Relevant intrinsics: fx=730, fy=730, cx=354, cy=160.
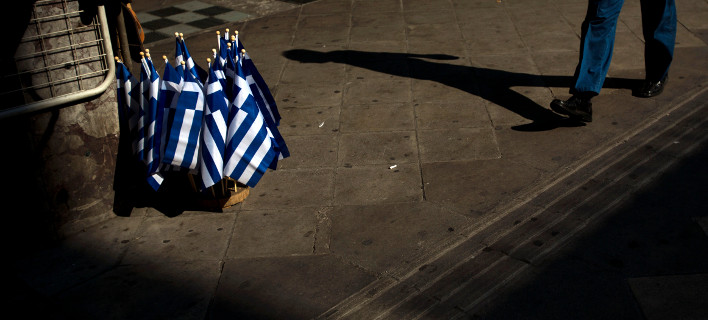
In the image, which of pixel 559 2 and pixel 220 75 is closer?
pixel 220 75

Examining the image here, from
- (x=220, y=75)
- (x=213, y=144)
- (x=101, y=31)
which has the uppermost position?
(x=101, y=31)

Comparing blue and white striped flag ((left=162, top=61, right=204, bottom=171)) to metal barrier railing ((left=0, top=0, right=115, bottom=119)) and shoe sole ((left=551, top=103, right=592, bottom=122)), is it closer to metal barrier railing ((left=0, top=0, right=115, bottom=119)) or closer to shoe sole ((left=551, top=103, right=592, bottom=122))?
metal barrier railing ((left=0, top=0, right=115, bottom=119))

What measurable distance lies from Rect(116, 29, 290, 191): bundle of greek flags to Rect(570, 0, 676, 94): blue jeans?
107 inches

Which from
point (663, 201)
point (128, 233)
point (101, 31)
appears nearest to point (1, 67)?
point (101, 31)

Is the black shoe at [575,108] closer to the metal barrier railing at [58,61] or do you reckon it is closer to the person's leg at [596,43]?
the person's leg at [596,43]

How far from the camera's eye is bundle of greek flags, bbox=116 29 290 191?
4684mm

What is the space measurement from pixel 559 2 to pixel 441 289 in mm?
6350

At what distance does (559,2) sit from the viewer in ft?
30.8

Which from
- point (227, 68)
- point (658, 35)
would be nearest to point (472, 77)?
point (658, 35)

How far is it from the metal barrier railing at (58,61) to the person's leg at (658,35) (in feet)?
14.5

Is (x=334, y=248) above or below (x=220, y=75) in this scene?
below

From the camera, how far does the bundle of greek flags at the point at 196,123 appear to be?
4.68m

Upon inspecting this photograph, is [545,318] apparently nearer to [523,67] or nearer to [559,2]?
[523,67]

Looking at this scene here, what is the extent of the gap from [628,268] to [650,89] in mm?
2881
